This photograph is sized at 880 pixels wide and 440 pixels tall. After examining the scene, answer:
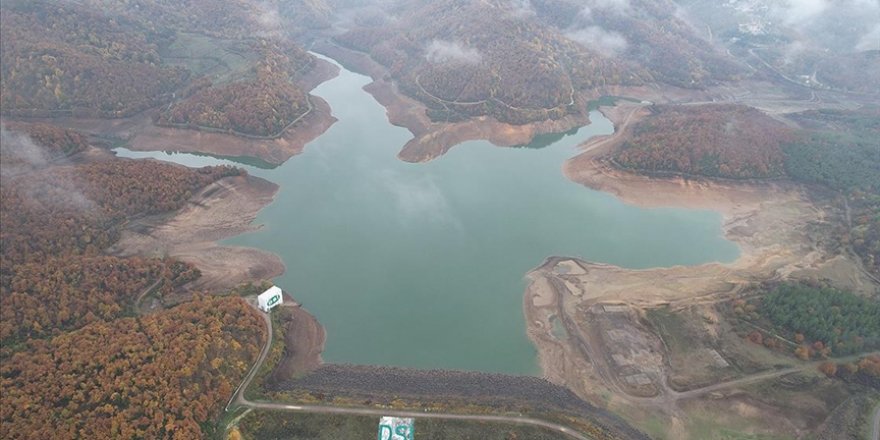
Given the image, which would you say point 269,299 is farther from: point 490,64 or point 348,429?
point 490,64

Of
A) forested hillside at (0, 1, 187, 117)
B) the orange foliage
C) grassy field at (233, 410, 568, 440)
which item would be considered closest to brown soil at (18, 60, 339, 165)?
forested hillside at (0, 1, 187, 117)

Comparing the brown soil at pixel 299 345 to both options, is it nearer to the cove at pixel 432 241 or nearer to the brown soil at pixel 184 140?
the cove at pixel 432 241

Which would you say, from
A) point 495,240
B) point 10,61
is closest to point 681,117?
point 495,240

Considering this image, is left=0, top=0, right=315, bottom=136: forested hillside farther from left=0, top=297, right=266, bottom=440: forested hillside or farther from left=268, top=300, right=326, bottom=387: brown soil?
left=0, top=297, right=266, bottom=440: forested hillside

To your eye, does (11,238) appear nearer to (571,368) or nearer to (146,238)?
(146,238)

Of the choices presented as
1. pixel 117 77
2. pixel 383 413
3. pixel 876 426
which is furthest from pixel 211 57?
pixel 876 426

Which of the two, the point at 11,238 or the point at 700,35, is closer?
the point at 11,238
